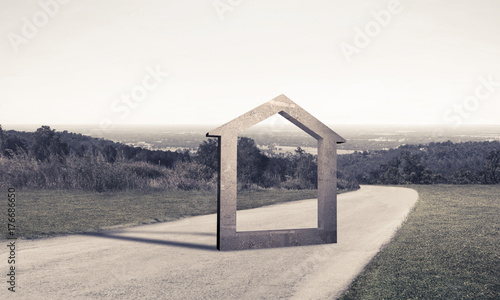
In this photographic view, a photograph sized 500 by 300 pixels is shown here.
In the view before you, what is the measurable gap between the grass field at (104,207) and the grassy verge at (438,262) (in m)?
6.42

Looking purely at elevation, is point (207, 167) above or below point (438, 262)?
above

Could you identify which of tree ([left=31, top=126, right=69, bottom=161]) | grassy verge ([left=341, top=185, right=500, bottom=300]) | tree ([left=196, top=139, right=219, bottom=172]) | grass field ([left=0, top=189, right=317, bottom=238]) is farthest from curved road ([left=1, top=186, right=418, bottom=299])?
tree ([left=31, top=126, right=69, bottom=161])

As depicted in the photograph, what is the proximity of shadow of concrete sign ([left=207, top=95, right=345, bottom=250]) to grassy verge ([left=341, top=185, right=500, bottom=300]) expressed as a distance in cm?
163

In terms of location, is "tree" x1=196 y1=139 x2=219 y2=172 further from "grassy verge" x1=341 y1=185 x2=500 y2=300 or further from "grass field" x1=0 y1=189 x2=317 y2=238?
"grassy verge" x1=341 y1=185 x2=500 y2=300

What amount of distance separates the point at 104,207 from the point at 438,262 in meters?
10.9

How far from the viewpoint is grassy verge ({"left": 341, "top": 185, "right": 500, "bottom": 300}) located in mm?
6805

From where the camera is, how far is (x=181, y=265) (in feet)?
26.1

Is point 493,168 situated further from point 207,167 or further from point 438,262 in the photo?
point 438,262

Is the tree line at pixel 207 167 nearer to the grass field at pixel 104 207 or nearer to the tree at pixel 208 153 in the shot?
the tree at pixel 208 153

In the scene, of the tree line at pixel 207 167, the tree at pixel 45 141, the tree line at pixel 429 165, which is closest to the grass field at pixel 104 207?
the tree line at pixel 207 167

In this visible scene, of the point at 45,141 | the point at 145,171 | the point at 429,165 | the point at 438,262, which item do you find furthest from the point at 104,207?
the point at 429,165

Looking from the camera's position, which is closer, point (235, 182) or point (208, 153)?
point (235, 182)

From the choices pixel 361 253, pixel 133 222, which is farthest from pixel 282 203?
pixel 361 253

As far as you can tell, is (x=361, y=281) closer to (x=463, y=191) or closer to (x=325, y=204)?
(x=325, y=204)
